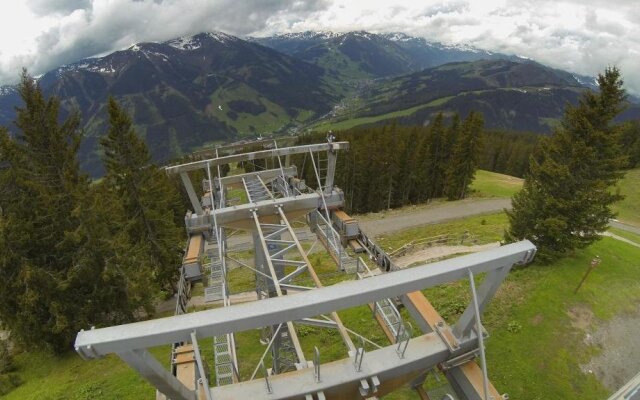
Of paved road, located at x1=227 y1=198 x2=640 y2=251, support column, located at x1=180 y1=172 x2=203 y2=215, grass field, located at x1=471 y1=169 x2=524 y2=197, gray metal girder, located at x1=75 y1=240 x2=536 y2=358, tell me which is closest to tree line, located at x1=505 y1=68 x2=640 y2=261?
support column, located at x1=180 y1=172 x2=203 y2=215

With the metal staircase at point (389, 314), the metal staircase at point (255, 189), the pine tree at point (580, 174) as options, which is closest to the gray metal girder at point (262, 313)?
the metal staircase at point (389, 314)

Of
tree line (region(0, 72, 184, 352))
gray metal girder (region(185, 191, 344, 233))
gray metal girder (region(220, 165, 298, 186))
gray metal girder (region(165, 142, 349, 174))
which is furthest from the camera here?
gray metal girder (region(220, 165, 298, 186))

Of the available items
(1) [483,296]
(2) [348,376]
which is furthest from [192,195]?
(1) [483,296]

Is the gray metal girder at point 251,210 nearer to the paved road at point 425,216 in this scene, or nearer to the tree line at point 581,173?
the tree line at point 581,173

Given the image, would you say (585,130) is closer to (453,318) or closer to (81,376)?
(453,318)

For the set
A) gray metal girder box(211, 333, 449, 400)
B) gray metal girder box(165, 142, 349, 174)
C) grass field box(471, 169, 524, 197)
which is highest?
gray metal girder box(165, 142, 349, 174)

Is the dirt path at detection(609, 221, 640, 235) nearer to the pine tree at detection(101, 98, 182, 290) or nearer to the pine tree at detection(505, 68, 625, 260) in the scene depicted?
the pine tree at detection(505, 68, 625, 260)

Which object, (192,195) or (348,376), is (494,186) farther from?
(348,376)
